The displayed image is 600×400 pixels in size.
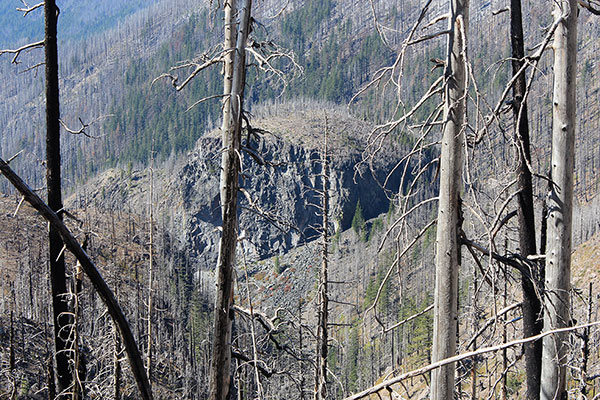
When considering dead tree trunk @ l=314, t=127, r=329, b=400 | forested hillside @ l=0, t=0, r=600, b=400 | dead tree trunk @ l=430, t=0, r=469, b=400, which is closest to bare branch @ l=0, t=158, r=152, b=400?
forested hillside @ l=0, t=0, r=600, b=400

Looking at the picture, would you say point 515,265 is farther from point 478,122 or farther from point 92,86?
point 92,86

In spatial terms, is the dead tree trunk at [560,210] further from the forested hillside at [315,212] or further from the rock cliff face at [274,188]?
the rock cliff face at [274,188]

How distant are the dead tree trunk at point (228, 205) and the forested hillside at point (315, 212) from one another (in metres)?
0.02

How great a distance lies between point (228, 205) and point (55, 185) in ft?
10.7

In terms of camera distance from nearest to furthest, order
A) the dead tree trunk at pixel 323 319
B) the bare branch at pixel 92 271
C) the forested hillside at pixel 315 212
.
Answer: the bare branch at pixel 92 271, the forested hillside at pixel 315 212, the dead tree trunk at pixel 323 319

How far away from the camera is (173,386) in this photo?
41.8 metres

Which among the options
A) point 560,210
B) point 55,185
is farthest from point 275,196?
point 560,210

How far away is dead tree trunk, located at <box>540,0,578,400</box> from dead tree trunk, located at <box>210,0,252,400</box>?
2.72m

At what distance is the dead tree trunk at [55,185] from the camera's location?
6.63m

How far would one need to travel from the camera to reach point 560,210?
484cm

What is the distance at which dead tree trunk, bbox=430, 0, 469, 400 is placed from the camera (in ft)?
12.5

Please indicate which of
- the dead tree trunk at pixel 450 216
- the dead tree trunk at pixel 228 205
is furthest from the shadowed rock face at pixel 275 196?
the dead tree trunk at pixel 450 216

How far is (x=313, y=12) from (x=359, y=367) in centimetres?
15068

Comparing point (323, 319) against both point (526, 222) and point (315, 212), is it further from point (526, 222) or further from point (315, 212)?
point (315, 212)
